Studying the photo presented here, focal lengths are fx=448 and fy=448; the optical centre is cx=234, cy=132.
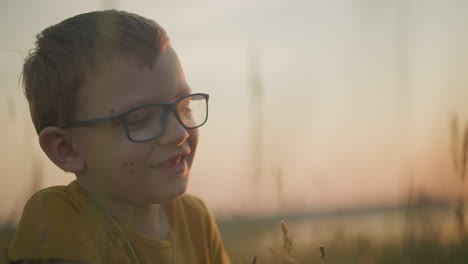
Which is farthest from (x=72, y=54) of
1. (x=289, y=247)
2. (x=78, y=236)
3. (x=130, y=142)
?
(x=289, y=247)

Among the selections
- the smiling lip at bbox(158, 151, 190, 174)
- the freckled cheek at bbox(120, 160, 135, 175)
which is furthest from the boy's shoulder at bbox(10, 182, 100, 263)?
the smiling lip at bbox(158, 151, 190, 174)

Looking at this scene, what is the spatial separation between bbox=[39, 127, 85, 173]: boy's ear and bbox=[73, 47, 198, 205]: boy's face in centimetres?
3

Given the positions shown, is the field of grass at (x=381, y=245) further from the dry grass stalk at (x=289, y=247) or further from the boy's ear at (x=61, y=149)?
the boy's ear at (x=61, y=149)

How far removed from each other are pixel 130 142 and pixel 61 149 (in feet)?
1.10

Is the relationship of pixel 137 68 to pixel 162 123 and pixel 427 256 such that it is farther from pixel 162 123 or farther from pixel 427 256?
pixel 427 256

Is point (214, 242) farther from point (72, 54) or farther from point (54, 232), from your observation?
point (72, 54)

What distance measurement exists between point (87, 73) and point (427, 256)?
132 cm

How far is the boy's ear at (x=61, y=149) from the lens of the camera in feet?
5.79

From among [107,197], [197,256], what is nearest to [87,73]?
[107,197]

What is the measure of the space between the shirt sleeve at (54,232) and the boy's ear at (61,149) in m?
0.14

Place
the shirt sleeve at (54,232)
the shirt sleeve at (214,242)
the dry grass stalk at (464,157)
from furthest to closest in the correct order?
the shirt sleeve at (214,242) < the shirt sleeve at (54,232) < the dry grass stalk at (464,157)

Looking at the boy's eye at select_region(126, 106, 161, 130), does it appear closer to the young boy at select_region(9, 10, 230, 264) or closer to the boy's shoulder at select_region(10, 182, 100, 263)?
the young boy at select_region(9, 10, 230, 264)

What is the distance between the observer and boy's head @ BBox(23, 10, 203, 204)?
1.65 metres

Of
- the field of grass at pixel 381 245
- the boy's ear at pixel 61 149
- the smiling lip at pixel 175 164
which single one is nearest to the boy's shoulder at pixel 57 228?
the boy's ear at pixel 61 149
